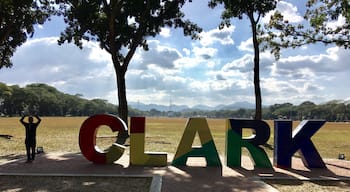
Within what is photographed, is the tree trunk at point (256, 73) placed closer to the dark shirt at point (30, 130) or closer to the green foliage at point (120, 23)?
the green foliage at point (120, 23)

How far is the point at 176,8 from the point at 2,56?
13874 mm

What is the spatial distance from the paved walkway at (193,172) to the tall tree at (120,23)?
1038 centimetres

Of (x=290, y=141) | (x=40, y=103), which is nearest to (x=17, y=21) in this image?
(x=290, y=141)

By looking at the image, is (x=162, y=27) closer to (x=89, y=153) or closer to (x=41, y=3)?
(x=41, y=3)

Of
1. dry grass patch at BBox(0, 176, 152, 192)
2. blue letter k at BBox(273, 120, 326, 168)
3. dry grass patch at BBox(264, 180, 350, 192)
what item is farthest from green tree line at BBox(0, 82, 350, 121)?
dry grass patch at BBox(0, 176, 152, 192)

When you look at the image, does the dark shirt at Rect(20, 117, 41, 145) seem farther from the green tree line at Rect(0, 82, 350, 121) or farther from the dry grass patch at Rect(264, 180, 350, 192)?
the green tree line at Rect(0, 82, 350, 121)

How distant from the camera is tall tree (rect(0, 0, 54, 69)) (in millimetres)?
23469

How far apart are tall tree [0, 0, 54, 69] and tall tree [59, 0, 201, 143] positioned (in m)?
2.15

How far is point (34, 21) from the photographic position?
26.3m

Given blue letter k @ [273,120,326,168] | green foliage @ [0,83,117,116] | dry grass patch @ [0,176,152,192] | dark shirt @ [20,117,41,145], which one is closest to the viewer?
A: dry grass patch @ [0,176,152,192]

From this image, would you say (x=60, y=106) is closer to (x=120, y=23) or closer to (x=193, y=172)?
(x=120, y=23)

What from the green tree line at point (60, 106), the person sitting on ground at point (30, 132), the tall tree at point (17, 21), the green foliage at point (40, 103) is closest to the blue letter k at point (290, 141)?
the person sitting on ground at point (30, 132)

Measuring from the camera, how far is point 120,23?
24.7m

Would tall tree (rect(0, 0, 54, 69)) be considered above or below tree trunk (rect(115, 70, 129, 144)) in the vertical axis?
above
